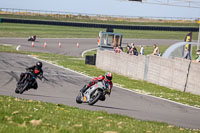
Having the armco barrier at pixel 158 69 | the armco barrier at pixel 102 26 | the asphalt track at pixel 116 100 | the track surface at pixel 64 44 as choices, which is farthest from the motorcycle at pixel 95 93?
the armco barrier at pixel 102 26

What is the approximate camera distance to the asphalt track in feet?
45.4

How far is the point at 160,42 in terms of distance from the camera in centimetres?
6344

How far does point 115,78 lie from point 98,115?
14.6 m

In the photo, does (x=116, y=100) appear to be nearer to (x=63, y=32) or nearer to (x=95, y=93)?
(x=95, y=93)

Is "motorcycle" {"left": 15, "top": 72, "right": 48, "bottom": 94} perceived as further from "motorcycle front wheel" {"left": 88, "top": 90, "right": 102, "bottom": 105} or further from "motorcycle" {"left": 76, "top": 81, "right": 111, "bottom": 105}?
"motorcycle front wheel" {"left": 88, "top": 90, "right": 102, "bottom": 105}

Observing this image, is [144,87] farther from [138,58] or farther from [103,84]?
[103,84]

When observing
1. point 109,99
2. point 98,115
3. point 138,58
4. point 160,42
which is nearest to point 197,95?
point 109,99

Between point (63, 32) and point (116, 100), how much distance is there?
50248mm

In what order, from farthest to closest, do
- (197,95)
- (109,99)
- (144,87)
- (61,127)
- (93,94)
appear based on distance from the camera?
1. (144,87)
2. (197,95)
3. (109,99)
4. (93,94)
5. (61,127)

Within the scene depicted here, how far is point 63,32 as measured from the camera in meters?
66.7

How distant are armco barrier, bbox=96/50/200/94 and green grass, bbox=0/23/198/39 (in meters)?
30.5

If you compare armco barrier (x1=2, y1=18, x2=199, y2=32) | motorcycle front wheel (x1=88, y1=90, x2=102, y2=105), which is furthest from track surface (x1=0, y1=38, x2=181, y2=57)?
motorcycle front wheel (x1=88, y1=90, x2=102, y2=105)

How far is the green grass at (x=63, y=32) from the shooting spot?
60494 millimetres

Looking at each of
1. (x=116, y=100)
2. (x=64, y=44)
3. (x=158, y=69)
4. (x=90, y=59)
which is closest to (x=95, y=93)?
(x=116, y=100)
